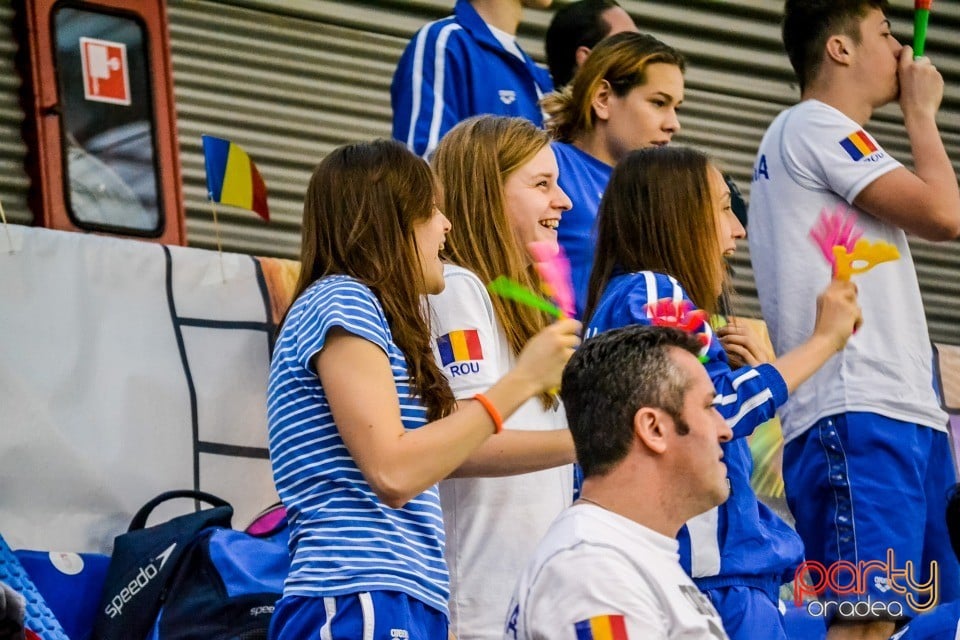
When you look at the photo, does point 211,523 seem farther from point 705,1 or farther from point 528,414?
point 705,1

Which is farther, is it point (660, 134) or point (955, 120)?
point (955, 120)

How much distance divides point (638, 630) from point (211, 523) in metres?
2.04

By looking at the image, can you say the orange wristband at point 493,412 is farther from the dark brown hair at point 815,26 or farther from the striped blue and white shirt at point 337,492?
the dark brown hair at point 815,26

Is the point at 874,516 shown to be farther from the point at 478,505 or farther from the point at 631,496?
the point at 631,496

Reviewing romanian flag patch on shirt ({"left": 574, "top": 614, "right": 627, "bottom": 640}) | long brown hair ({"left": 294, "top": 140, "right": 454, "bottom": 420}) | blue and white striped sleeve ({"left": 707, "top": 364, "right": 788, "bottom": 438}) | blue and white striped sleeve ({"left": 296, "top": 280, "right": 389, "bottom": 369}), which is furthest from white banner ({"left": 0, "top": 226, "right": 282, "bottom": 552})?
romanian flag patch on shirt ({"left": 574, "top": 614, "right": 627, "bottom": 640})

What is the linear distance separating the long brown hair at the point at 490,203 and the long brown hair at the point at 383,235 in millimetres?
511

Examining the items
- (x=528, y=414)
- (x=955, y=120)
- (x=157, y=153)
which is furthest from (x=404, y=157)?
(x=955, y=120)

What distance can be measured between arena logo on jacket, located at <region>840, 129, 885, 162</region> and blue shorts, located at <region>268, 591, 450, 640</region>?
6.72ft

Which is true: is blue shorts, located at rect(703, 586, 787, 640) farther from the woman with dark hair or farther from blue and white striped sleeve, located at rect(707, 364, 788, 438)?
the woman with dark hair

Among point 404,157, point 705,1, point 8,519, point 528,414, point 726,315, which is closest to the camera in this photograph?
point 404,157

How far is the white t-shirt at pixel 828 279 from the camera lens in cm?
428

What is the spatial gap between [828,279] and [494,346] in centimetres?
120

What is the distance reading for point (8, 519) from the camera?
4.51m

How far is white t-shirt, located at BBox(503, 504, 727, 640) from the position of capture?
2514mm
